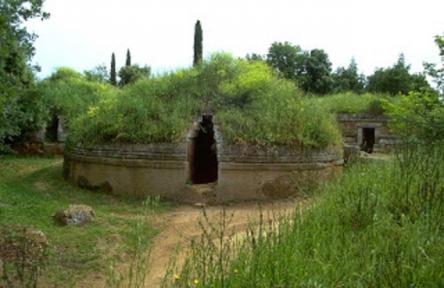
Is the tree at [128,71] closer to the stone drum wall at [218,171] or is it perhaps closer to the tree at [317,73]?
the tree at [317,73]

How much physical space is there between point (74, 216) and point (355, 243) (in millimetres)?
5316

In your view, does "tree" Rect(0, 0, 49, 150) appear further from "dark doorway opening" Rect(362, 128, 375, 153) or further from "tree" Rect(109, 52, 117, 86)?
"tree" Rect(109, 52, 117, 86)

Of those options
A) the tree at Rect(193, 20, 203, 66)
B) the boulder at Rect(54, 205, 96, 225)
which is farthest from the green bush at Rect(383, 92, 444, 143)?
the tree at Rect(193, 20, 203, 66)

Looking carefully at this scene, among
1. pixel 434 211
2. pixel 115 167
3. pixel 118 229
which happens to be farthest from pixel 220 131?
pixel 434 211

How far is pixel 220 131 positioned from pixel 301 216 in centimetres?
653

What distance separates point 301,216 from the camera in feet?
16.8

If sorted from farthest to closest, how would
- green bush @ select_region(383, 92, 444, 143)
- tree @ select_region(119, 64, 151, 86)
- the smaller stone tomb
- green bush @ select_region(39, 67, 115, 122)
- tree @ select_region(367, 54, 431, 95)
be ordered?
tree @ select_region(119, 64, 151, 86)
tree @ select_region(367, 54, 431, 95)
the smaller stone tomb
green bush @ select_region(39, 67, 115, 122)
green bush @ select_region(383, 92, 444, 143)

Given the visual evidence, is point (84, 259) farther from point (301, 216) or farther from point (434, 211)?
point (434, 211)

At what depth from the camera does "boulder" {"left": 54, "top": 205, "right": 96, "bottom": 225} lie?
26.5 ft

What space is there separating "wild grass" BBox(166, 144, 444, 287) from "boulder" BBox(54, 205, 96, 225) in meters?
4.15

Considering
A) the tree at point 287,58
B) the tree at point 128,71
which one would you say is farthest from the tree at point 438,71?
the tree at point 287,58

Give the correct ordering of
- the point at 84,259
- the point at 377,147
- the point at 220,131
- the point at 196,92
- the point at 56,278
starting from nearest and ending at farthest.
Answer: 1. the point at 56,278
2. the point at 84,259
3. the point at 220,131
4. the point at 196,92
5. the point at 377,147

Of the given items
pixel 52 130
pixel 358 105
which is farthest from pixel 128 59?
pixel 358 105

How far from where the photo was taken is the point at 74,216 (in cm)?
816
